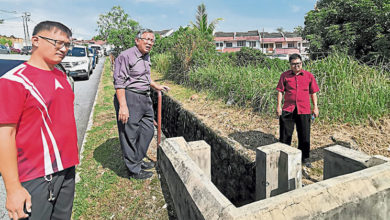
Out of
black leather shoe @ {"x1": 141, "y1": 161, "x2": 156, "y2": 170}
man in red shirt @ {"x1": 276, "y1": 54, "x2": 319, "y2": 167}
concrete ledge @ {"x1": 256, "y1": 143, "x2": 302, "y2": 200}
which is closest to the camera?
concrete ledge @ {"x1": 256, "y1": 143, "x2": 302, "y2": 200}

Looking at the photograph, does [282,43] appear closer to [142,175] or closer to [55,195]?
[142,175]

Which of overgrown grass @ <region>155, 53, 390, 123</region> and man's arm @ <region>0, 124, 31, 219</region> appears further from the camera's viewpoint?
overgrown grass @ <region>155, 53, 390, 123</region>

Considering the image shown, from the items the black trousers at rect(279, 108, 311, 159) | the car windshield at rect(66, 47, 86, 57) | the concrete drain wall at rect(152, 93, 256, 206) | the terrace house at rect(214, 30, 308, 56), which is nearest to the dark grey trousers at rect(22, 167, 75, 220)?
the concrete drain wall at rect(152, 93, 256, 206)

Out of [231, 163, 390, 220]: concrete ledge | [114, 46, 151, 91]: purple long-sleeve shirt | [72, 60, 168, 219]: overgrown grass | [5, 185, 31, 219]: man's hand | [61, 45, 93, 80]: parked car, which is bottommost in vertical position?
[72, 60, 168, 219]: overgrown grass

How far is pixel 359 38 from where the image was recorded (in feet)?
33.3

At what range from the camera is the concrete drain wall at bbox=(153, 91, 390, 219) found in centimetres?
149

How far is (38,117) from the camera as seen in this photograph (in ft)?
4.75

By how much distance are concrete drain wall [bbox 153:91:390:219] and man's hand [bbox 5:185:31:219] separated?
39.3 inches

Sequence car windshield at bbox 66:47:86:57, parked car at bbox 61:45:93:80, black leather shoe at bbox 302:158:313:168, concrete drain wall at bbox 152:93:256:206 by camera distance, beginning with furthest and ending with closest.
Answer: car windshield at bbox 66:47:86:57 < parked car at bbox 61:45:93:80 < black leather shoe at bbox 302:158:313:168 < concrete drain wall at bbox 152:93:256:206

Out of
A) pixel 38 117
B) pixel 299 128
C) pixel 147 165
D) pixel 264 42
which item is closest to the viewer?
pixel 38 117

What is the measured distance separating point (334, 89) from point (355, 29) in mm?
7227

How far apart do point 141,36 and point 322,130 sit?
321cm

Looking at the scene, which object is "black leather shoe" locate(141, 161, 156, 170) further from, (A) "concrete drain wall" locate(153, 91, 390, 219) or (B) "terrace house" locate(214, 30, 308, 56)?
(B) "terrace house" locate(214, 30, 308, 56)

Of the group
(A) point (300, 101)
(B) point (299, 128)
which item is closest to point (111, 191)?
(B) point (299, 128)
